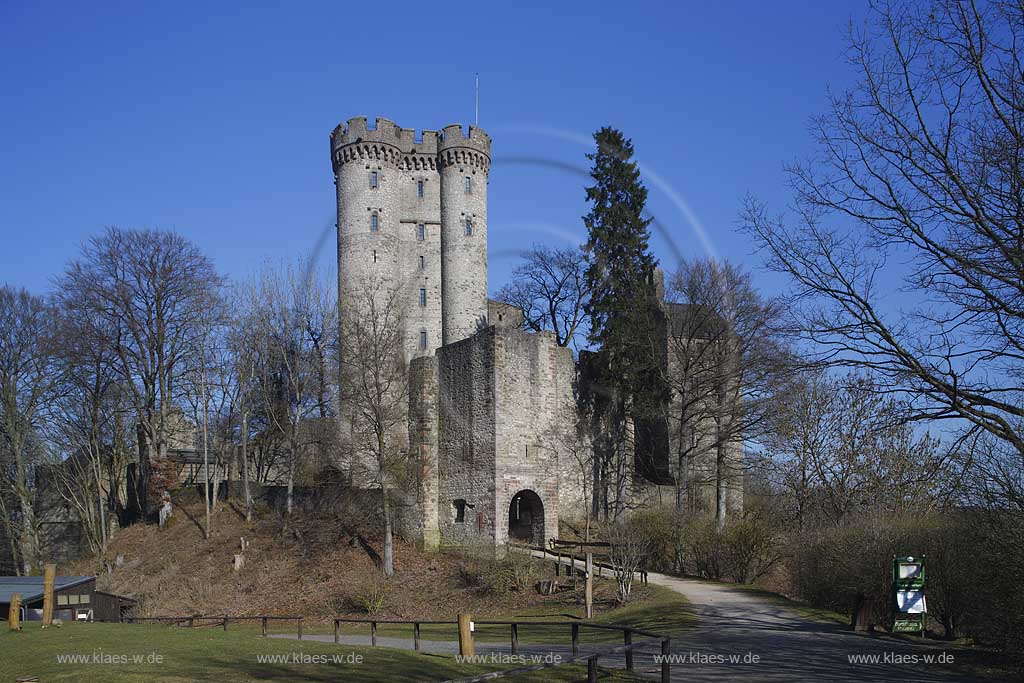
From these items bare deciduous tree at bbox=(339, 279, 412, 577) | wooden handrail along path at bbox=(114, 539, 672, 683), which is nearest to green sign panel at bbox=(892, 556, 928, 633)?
wooden handrail along path at bbox=(114, 539, 672, 683)

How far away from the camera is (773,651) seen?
46.2 feet

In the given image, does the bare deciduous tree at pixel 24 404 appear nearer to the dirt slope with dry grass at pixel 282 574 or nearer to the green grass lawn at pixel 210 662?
the dirt slope with dry grass at pixel 282 574

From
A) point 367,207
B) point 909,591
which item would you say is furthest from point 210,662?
point 367,207

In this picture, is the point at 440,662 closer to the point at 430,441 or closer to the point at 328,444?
the point at 430,441

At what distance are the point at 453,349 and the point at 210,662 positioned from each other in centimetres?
2004

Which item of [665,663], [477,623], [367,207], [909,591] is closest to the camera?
[665,663]

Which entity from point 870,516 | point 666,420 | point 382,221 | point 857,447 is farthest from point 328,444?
point 870,516

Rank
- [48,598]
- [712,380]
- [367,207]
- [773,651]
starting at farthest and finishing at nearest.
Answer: [367,207], [712,380], [48,598], [773,651]

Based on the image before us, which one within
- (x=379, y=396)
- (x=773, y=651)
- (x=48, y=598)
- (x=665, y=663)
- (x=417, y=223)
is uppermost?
(x=417, y=223)

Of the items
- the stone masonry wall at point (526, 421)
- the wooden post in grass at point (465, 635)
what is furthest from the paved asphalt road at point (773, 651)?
the stone masonry wall at point (526, 421)

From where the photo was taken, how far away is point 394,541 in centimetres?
3331

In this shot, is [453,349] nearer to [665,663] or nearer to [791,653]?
[791,653]

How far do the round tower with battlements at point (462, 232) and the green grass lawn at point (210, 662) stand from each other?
2288 cm

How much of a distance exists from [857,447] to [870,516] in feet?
21.7
